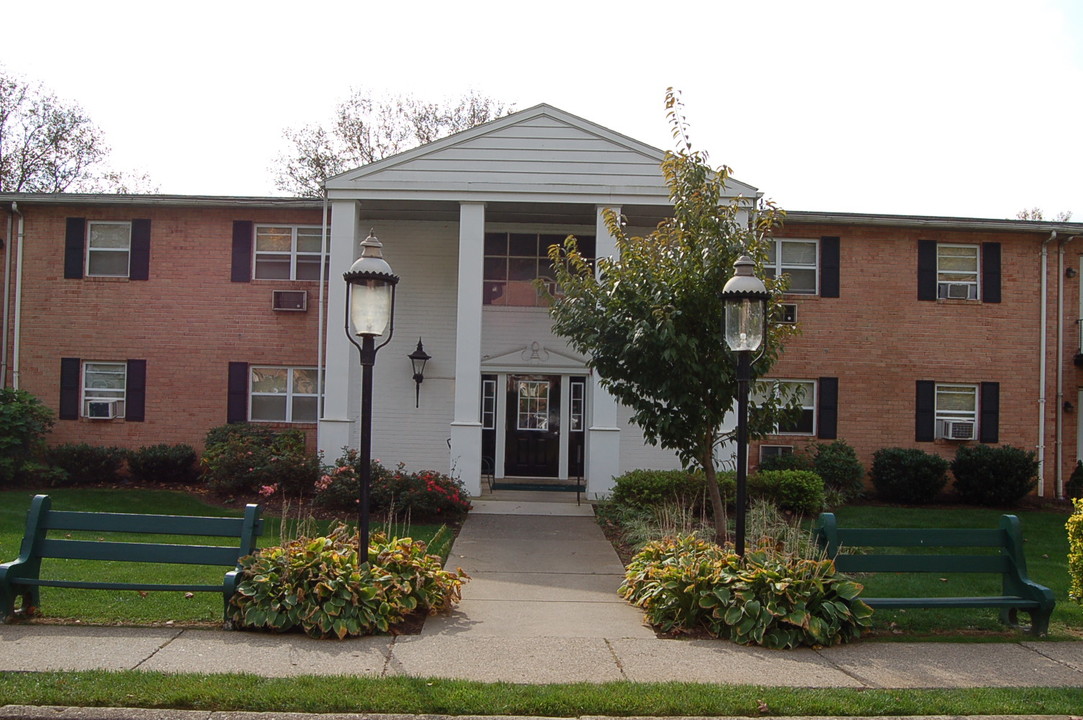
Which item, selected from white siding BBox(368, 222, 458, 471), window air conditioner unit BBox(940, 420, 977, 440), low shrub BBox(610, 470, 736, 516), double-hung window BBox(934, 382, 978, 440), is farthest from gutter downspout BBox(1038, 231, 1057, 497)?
white siding BBox(368, 222, 458, 471)

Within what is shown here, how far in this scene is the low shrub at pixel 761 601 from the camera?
6.43 m

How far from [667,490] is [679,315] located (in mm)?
5024

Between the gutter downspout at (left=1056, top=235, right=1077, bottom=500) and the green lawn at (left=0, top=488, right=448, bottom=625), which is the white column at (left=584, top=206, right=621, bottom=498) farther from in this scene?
the gutter downspout at (left=1056, top=235, right=1077, bottom=500)

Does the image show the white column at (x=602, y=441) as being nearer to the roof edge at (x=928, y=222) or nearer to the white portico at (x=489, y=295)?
the white portico at (x=489, y=295)

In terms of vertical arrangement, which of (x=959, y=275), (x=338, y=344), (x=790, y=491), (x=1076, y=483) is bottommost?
(x=1076, y=483)

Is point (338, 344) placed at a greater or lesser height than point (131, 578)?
greater

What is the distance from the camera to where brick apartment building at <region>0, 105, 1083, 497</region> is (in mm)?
16750

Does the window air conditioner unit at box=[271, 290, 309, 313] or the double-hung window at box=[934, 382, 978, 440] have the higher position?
the window air conditioner unit at box=[271, 290, 309, 313]

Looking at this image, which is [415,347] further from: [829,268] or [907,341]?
[907,341]

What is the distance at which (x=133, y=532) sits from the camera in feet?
21.9

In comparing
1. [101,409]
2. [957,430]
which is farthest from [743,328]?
[101,409]

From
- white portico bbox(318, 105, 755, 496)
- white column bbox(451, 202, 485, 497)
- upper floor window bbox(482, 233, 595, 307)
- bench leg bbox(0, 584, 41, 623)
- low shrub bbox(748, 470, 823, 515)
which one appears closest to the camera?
bench leg bbox(0, 584, 41, 623)

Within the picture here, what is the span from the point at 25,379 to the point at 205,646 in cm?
1352

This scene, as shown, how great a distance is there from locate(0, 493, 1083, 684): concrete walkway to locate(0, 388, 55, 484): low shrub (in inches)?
400
